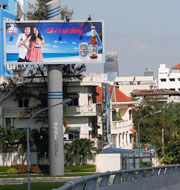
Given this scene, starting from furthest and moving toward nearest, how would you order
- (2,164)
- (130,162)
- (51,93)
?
(2,164)
(51,93)
(130,162)

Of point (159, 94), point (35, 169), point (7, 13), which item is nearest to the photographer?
point (35, 169)

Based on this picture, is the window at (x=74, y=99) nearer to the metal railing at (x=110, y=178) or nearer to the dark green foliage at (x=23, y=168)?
the dark green foliage at (x=23, y=168)

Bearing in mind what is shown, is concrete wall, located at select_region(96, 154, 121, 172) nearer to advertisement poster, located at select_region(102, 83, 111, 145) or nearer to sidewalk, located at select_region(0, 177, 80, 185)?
advertisement poster, located at select_region(102, 83, 111, 145)

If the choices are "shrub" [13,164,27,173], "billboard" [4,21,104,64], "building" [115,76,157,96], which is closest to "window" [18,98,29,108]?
"shrub" [13,164,27,173]

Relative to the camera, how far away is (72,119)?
56.1 meters

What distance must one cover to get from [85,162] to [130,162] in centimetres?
2065

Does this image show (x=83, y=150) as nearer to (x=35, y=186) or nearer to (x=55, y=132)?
(x=55, y=132)

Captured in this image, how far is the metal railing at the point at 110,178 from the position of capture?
39.7ft

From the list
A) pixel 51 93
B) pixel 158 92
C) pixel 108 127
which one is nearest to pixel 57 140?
pixel 51 93

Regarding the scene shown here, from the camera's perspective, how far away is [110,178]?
16.0 m

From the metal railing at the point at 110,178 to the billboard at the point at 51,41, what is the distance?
25.8 meters

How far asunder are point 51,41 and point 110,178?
114ft

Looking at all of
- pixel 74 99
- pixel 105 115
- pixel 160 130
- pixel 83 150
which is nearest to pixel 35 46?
pixel 74 99

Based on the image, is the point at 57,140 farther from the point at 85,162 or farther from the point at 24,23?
the point at 24,23
